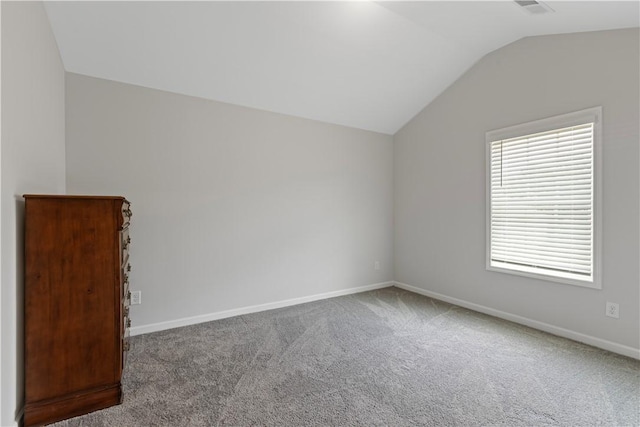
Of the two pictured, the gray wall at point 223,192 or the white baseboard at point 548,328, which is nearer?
the white baseboard at point 548,328

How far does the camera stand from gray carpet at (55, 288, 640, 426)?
5.76ft

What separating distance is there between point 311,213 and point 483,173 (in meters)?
2.05

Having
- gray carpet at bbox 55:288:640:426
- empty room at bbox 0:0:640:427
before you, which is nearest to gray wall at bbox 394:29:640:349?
empty room at bbox 0:0:640:427

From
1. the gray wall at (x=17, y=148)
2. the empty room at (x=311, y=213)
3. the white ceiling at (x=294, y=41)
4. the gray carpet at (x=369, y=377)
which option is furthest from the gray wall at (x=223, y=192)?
the gray wall at (x=17, y=148)

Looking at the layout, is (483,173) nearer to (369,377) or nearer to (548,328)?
(548,328)

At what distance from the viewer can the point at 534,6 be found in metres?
2.43

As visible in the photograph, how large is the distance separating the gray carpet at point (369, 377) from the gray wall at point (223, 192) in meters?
0.54

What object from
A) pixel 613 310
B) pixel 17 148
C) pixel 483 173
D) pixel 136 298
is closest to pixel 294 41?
pixel 17 148

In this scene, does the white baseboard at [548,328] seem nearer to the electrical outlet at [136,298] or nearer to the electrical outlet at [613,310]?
the electrical outlet at [613,310]

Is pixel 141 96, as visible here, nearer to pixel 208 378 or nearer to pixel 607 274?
pixel 208 378

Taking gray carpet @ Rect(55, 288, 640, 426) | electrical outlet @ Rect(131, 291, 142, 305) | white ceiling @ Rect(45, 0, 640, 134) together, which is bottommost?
gray carpet @ Rect(55, 288, 640, 426)

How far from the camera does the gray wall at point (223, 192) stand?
110 inches

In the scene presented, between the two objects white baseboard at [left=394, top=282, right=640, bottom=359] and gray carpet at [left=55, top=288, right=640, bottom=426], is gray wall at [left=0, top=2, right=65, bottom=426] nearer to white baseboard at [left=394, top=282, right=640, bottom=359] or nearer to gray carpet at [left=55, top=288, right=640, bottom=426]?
gray carpet at [left=55, top=288, right=640, bottom=426]

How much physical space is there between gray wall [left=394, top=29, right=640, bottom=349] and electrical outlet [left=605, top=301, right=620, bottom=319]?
32mm
